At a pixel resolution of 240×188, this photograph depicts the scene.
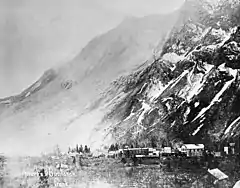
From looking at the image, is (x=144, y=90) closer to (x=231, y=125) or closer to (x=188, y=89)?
(x=188, y=89)

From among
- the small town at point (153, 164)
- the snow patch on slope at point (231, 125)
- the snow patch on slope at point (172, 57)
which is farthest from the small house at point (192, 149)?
the snow patch on slope at point (172, 57)

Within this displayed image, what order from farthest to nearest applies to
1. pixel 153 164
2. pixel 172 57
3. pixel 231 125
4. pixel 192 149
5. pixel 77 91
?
pixel 77 91, pixel 172 57, pixel 153 164, pixel 192 149, pixel 231 125

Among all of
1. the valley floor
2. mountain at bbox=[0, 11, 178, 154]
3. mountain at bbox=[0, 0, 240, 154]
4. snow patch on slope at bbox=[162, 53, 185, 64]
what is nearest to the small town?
the valley floor

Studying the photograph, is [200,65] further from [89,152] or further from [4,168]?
[4,168]

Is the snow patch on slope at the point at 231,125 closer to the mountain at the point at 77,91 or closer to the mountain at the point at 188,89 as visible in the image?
the mountain at the point at 188,89

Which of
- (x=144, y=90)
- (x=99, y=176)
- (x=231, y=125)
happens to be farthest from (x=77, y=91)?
(x=231, y=125)

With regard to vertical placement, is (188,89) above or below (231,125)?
above
